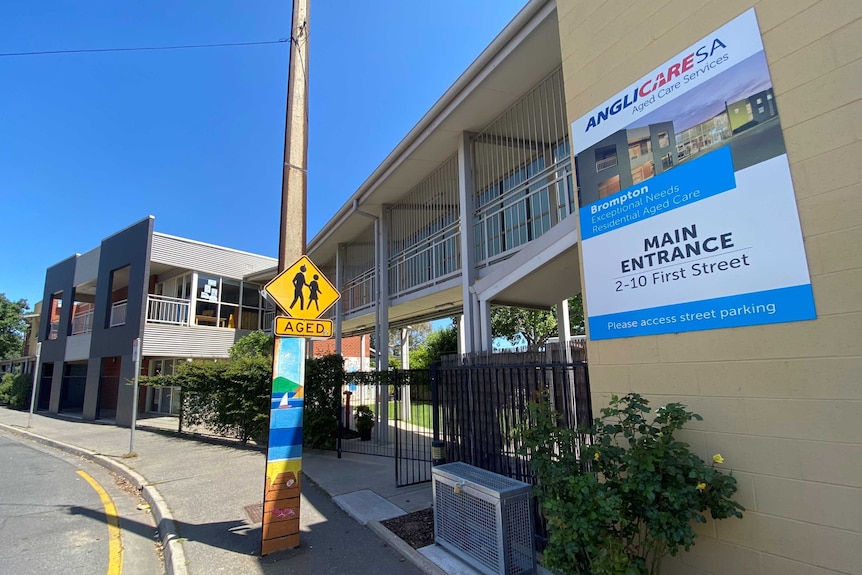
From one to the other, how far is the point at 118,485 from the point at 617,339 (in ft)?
29.3

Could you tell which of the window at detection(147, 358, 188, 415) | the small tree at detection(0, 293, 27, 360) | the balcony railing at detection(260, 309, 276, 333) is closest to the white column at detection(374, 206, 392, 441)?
the balcony railing at detection(260, 309, 276, 333)

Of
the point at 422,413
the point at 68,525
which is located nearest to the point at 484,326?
the point at 422,413

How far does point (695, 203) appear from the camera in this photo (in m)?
3.08

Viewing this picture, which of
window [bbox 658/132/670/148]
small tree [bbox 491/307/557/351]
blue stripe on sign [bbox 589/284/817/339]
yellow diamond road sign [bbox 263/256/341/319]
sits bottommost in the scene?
blue stripe on sign [bbox 589/284/817/339]

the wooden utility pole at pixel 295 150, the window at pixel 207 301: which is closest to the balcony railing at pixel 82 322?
the window at pixel 207 301

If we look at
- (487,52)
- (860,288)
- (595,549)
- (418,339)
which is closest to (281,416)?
(595,549)

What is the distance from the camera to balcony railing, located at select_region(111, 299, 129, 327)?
18020mm

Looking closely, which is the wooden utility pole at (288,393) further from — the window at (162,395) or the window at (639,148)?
the window at (162,395)

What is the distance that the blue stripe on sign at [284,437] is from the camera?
15.3ft

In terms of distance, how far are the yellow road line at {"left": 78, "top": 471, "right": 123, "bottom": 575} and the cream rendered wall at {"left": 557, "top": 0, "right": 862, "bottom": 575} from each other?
520 cm

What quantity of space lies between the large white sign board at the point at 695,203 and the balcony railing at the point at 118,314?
1967 centimetres

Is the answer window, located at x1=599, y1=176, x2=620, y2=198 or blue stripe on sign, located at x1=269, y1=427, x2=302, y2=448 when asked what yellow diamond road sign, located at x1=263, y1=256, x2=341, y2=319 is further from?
window, located at x1=599, y1=176, x2=620, y2=198

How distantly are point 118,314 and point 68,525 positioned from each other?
49.7 feet

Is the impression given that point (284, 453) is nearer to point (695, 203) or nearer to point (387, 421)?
point (695, 203)
